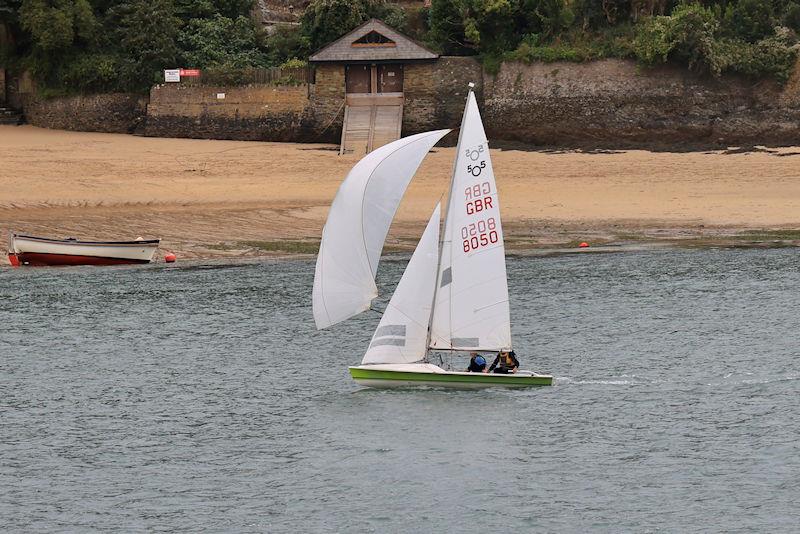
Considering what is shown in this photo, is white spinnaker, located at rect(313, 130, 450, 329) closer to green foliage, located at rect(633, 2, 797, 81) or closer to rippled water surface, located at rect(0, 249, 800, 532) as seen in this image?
rippled water surface, located at rect(0, 249, 800, 532)

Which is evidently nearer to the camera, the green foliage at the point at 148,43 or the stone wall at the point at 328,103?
the stone wall at the point at 328,103

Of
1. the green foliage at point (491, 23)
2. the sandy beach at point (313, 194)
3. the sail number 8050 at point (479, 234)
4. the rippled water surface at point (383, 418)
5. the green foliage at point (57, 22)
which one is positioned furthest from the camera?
the green foliage at point (57, 22)

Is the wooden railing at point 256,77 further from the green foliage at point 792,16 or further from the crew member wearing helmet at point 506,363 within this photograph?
the crew member wearing helmet at point 506,363

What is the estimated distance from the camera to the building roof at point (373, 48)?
227ft

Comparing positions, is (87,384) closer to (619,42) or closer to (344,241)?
(344,241)

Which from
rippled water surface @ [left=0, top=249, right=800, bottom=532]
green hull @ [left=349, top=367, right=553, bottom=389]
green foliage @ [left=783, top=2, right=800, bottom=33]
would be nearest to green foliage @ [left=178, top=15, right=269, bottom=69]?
green foliage @ [left=783, top=2, right=800, bottom=33]

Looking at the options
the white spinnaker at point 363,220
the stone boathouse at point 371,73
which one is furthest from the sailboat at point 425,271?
the stone boathouse at point 371,73

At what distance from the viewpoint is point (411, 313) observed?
105 ft

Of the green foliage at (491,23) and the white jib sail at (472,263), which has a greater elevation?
the green foliage at (491,23)

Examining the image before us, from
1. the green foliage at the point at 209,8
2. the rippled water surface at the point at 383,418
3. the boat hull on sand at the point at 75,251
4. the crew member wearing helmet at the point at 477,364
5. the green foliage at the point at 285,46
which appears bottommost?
the rippled water surface at the point at 383,418

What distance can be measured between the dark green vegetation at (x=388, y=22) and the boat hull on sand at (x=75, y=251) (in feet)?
71.2

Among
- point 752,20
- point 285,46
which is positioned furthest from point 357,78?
point 752,20

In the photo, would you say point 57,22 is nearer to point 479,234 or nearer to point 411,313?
point 411,313

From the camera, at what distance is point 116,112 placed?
238ft
